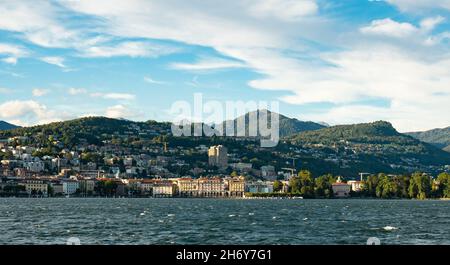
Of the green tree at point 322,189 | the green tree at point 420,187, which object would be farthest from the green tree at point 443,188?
the green tree at point 322,189

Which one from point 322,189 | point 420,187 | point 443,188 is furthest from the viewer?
A: point 322,189

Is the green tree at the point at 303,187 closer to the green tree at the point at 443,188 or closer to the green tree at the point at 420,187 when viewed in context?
the green tree at the point at 420,187

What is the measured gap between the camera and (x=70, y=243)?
6.86 meters

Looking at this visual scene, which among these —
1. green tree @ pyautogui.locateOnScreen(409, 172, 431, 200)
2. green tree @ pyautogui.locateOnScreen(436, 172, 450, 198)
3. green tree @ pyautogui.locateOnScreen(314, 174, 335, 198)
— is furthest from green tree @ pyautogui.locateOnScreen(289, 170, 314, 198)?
green tree @ pyautogui.locateOnScreen(436, 172, 450, 198)

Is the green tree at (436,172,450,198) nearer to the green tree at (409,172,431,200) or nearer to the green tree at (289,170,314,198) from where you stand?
the green tree at (409,172,431,200)

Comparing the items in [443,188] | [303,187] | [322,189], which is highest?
[303,187]

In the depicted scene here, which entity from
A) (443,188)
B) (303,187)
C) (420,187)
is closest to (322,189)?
(303,187)

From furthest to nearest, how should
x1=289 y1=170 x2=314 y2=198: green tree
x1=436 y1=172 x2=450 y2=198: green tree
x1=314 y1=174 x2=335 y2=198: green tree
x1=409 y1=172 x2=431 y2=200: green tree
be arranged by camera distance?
1. x1=314 y1=174 x2=335 y2=198: green tree
2. x1=289 y1=170 x2=314 y2=198: green tree
3. x1=436 y1=172 x2=450 y2=198: green tree
4. x1=409 y1=172 x2=431 y2=200: green tree

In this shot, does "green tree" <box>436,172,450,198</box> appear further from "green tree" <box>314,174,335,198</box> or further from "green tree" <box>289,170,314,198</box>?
"green tree" <box>289,170,314,198</box>

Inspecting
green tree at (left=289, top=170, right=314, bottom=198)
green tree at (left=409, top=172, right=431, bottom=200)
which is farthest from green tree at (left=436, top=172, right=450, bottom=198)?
green tree at (left=289, top=170, right=314, bottom=198)

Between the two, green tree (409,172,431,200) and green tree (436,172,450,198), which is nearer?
green tree (409,172,431,200)

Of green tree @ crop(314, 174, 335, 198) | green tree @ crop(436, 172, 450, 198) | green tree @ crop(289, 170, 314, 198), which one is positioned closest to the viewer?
green tree @ crop(436, 172, 450, 198)

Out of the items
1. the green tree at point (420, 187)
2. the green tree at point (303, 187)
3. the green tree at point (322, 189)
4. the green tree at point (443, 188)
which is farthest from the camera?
the green tree at point (322, 189)

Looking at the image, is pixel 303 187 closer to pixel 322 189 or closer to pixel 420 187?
pixel 322 189
